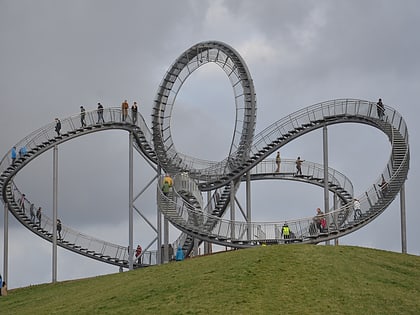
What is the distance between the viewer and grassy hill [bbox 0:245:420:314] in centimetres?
4672

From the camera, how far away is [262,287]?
48.3 m

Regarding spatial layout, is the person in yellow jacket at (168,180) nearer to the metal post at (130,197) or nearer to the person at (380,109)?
the metal post at (130,197)

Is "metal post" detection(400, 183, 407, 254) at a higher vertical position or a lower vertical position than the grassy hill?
higher

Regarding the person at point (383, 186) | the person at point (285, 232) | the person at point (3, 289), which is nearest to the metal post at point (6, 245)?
the person at point (3, 289)

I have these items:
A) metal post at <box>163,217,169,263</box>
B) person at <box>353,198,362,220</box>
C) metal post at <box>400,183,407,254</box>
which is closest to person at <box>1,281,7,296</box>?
metal post at <box>163,217,169,263</box>

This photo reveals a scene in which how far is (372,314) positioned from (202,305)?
681 cm

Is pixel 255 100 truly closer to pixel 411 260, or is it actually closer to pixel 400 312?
pixel 411 260

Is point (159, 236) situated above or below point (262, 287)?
above

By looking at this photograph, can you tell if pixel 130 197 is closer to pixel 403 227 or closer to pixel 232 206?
pixel 232 206

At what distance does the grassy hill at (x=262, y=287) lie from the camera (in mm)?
46719

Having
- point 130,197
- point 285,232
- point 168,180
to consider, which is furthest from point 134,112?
point 285,232

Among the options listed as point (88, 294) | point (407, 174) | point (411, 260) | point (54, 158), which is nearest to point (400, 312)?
point (411, 260)

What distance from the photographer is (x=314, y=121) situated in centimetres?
6850

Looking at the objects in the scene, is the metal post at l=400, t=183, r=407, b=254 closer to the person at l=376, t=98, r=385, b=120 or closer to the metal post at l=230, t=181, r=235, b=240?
the person at l=376, t=98, r=385, b=120
